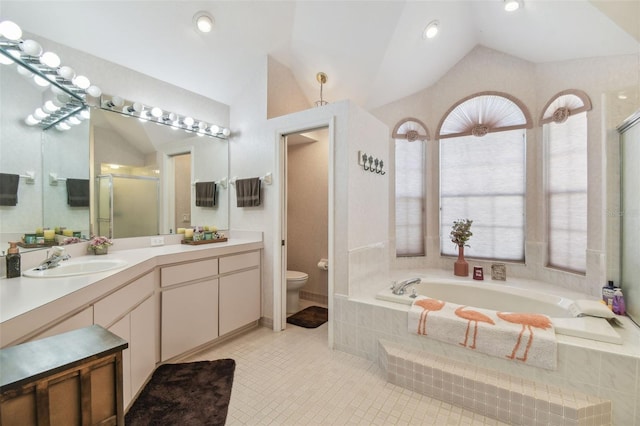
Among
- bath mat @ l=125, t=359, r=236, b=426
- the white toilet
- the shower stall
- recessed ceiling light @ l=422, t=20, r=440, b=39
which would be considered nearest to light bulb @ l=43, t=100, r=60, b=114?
the shower stall

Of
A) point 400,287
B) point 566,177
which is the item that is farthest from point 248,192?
point 566,177

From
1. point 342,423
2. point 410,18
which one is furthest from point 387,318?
point 410,18

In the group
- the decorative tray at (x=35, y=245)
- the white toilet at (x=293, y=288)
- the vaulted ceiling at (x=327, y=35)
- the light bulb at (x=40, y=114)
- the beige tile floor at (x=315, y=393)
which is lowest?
the beige tile floor at (x=315, y=393)

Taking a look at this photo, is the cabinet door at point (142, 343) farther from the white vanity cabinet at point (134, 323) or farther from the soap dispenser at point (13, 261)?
the soap dispenser at point (13, 261)

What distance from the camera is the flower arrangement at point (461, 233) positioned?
133 inches

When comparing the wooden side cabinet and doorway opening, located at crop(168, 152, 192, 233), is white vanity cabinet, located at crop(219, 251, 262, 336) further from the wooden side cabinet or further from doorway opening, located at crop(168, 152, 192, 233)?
the wooden side cabinet

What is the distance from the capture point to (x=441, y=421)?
5.60 feet

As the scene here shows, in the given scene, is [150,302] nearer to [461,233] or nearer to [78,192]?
[78,192]

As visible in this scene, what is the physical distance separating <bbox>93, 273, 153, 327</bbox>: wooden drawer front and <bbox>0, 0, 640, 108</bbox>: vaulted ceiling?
1942mm

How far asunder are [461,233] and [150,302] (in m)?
3.23

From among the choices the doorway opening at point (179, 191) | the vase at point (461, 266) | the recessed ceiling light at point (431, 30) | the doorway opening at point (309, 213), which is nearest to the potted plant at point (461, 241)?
the vase at point (461, 266)

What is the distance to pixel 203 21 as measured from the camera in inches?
98.7

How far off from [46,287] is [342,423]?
67.6 inches

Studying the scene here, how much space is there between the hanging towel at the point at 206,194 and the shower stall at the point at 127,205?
430mm
